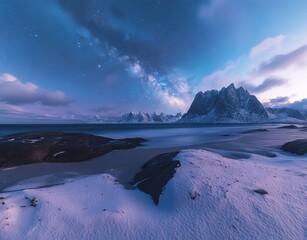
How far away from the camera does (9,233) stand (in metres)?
5.00

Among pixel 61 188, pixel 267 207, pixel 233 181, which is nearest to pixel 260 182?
pixel 233 181

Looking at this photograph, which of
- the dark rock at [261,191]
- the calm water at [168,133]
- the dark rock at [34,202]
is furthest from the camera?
the calm water at [168,133]

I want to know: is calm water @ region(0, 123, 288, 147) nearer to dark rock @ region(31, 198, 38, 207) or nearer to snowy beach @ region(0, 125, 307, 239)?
snowy beach @ region(0, 125, 307, 239)

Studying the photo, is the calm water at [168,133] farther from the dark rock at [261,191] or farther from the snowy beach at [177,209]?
the dark rock at [261,191]

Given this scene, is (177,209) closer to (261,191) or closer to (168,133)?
(261,191)

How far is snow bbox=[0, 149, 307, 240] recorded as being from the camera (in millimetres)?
5066

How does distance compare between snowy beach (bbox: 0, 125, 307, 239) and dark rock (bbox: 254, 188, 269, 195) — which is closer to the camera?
snowy beach (bbox: 0, 125, 307, 239)

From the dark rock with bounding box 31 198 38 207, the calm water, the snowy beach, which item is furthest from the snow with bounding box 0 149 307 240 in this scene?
the calm water

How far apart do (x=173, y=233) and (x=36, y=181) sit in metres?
8.67

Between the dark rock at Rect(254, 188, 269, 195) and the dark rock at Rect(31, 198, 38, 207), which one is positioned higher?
the dark rock at Rect(254, 188, 269, 195)

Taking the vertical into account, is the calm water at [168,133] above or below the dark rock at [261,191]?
below

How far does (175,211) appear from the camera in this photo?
20.1 feet

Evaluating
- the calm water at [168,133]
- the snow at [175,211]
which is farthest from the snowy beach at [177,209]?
the calm water at [168,133]

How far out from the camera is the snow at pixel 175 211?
16.6 feet
